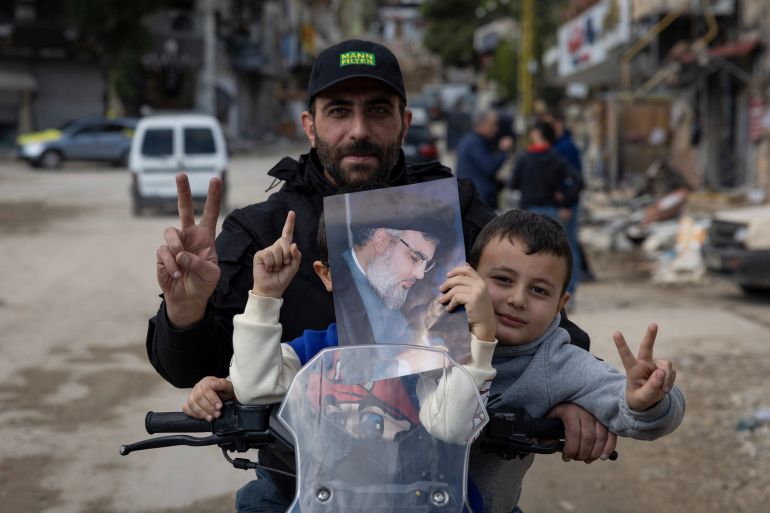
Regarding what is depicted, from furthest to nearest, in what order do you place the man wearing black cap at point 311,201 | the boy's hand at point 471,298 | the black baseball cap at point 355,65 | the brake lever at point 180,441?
the black baseball cap at point 355,65
the man wearing black cap at point 311,201
the brake lever at point 180,441
the boy's hand at point 471,298

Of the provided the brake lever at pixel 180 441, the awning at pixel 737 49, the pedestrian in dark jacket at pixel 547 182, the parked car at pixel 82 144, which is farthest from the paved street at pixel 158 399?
the parked car at pixel 82 144

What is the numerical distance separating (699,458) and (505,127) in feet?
39.9

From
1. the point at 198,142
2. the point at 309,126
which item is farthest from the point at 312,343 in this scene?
the point at 198,142

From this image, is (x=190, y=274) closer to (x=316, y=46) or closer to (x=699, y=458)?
(x=699, y=458)

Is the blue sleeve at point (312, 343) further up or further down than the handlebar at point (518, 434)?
further up

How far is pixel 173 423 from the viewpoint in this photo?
248 centimetres

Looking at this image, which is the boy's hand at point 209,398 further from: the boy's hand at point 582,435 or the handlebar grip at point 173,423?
the boy's hand at point 582,435

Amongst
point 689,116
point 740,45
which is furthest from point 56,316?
point 689,116

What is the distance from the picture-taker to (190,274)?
2562mm

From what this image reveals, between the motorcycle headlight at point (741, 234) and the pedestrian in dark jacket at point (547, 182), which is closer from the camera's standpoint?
the pedestrian in dark jacket at point (547, 182)

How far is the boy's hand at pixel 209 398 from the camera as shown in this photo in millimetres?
2414

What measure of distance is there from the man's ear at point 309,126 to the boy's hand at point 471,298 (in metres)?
1.14

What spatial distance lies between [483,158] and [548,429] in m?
9.24

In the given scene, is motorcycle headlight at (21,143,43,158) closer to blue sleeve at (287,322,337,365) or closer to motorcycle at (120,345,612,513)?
blue sleeve at (287,322,337,365)
